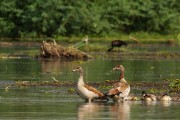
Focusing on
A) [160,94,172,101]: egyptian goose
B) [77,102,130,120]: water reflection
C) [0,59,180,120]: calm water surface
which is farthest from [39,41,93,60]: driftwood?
[77,102,130,120]: water reflection

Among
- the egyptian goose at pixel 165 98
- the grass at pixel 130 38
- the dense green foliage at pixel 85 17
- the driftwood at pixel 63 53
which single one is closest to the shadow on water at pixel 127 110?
the egyptian goose at pixel 165 98

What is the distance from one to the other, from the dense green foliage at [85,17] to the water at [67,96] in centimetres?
3023

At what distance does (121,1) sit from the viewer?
7150 centimetres

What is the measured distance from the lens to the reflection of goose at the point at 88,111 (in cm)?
1755

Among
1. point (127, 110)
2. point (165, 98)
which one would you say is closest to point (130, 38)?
point (165, 98)

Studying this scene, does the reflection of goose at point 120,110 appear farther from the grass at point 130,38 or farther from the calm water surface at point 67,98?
the grass at point 130,38

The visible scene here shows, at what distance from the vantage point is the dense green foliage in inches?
2653

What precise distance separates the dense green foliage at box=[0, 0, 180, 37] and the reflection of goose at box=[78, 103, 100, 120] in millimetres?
46439

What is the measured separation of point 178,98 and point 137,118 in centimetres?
420

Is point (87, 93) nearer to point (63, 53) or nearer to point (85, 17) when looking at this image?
point (63, 53)

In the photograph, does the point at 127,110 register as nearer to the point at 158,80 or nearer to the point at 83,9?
the point at 158,80

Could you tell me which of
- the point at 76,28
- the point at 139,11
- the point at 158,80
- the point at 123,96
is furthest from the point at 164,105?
the point at 139,11

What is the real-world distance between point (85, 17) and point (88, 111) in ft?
159

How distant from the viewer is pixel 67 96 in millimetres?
22062
